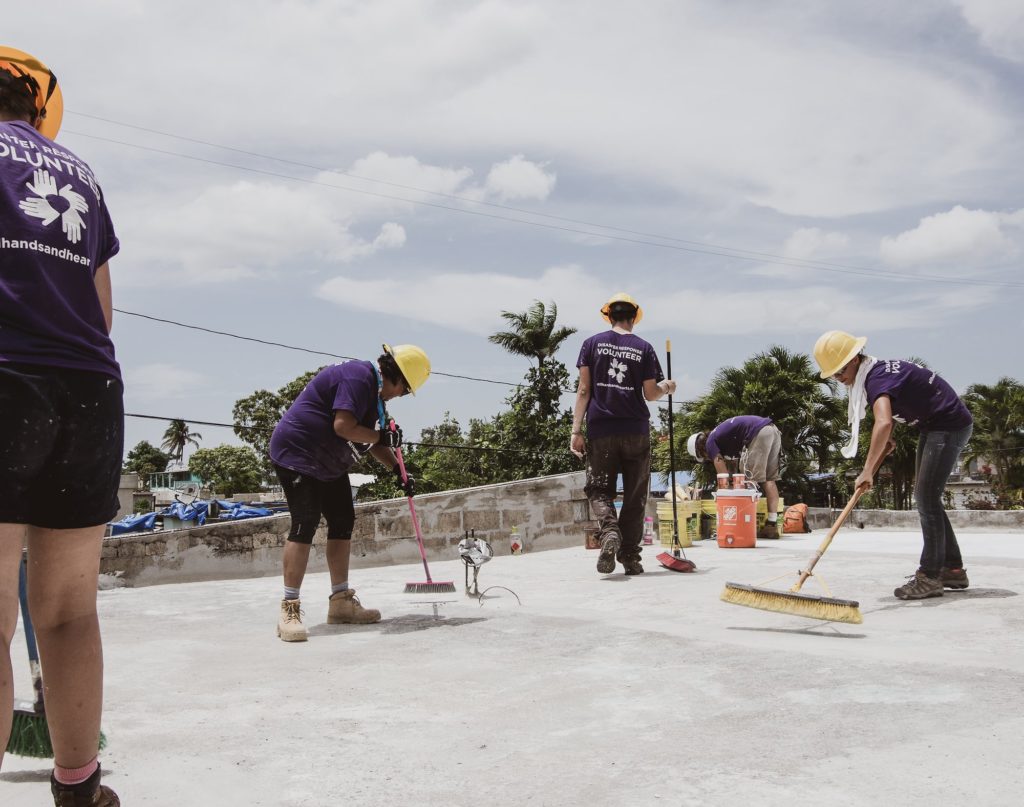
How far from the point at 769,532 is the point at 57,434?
9717 mm

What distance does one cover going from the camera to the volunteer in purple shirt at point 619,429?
21.2ft

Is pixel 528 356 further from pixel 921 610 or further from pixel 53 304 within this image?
pixel 53 304

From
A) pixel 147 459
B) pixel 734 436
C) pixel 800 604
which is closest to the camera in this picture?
pixel 800 604

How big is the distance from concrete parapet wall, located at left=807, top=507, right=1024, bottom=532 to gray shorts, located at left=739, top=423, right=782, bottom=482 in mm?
2423

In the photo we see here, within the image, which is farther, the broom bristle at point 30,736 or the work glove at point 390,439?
the work glove at point 390,439

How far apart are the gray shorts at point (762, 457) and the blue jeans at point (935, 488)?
5931 mm

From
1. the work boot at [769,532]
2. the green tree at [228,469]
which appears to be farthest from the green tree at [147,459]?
the work boot at [769,532]

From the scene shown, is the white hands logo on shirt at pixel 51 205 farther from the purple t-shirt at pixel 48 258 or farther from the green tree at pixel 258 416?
the green tree at pixel 258 416

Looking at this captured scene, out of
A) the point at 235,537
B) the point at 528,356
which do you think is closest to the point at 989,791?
the point at 235,537

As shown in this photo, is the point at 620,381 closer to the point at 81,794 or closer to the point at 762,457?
the point at 81,794

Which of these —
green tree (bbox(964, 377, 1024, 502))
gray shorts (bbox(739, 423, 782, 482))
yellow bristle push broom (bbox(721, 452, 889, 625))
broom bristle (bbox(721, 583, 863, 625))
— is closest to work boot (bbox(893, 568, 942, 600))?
yellow bristle push broom (bbox(721, 452, 889, 625))

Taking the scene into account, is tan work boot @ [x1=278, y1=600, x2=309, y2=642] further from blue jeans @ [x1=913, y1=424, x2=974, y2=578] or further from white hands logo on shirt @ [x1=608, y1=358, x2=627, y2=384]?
blue jeans @ [x1=913, y1=424, x2=974, y2=578]

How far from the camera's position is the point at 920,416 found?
508 centimetres

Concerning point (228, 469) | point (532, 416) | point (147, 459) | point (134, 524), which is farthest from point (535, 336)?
→ point (147, 459)
